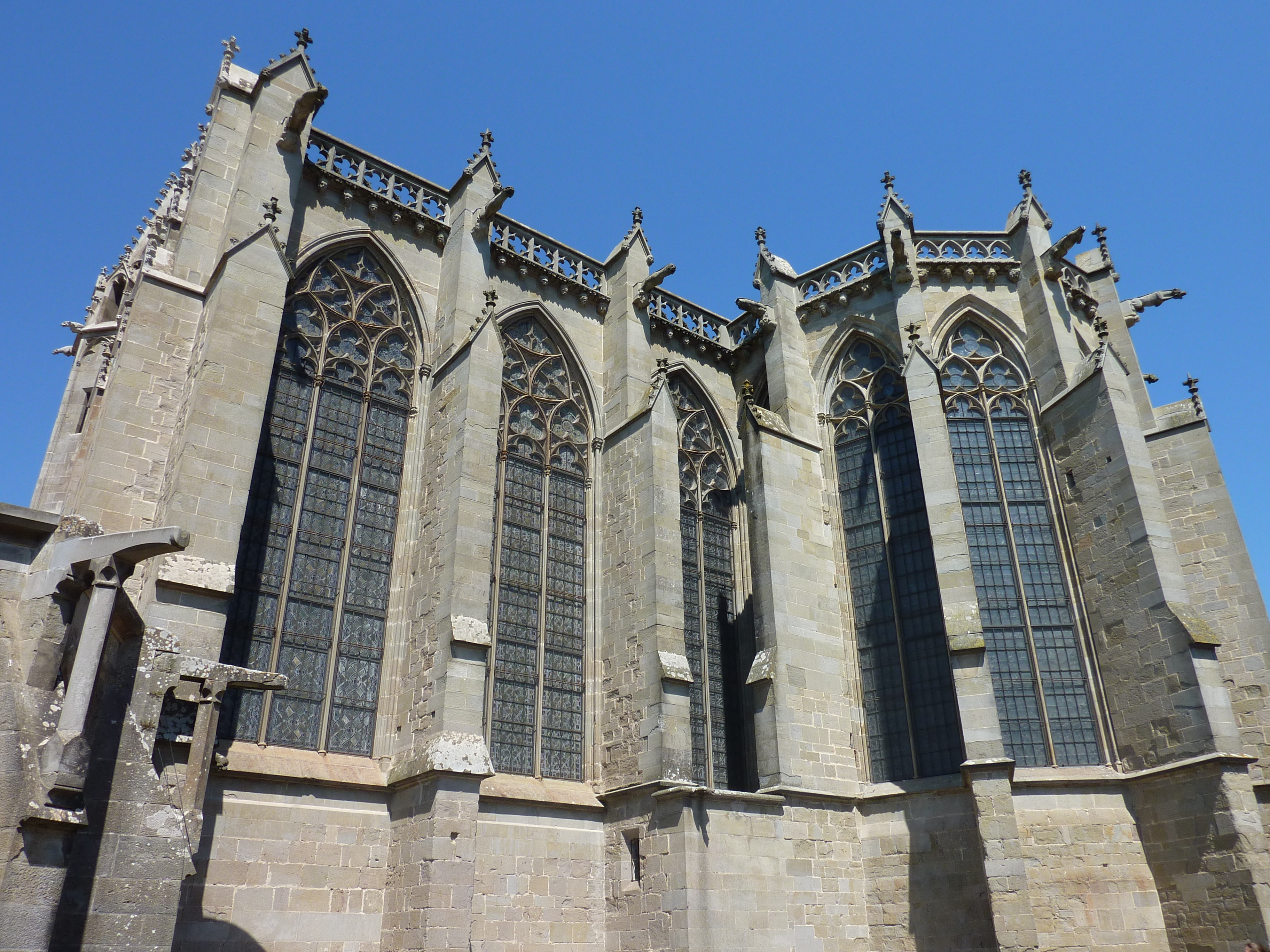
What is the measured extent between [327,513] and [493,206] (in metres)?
5.83

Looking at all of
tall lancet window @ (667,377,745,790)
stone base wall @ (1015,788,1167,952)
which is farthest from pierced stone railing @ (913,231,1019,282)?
stone base wall @ (1015,788,1167,952)

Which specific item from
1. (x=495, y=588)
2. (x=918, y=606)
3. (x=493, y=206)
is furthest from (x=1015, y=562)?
(x=493, y=206)

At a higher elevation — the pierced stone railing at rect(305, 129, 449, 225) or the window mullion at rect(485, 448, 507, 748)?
the pierced stone railing at rect(305, 129, 449, 225)

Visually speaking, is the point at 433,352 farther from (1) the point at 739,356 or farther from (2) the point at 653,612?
(1) the point at 739,356

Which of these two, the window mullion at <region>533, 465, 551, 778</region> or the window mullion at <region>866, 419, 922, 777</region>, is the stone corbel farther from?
the window mullion at <region>866, 419, 922, 777</region>

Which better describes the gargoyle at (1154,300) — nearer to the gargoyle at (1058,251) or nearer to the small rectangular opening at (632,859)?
the gargoyle at (1058,251)

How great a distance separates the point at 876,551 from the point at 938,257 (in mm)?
5956

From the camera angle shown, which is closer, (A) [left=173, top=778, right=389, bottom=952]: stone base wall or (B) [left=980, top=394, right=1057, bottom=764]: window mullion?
(A) [left=173, top=778, right=389, bottom=952]: stone base wall

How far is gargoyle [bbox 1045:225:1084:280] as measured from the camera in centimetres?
1653

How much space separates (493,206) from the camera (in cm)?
Answer: 1489

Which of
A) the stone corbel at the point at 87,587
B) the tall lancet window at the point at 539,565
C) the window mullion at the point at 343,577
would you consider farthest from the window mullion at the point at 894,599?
the stone corbel at the point at 87,587

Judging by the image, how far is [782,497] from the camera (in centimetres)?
1565

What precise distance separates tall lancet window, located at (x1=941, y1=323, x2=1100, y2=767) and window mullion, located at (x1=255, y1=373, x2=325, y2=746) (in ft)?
35.4

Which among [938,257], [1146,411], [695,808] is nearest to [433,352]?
[695,808]
